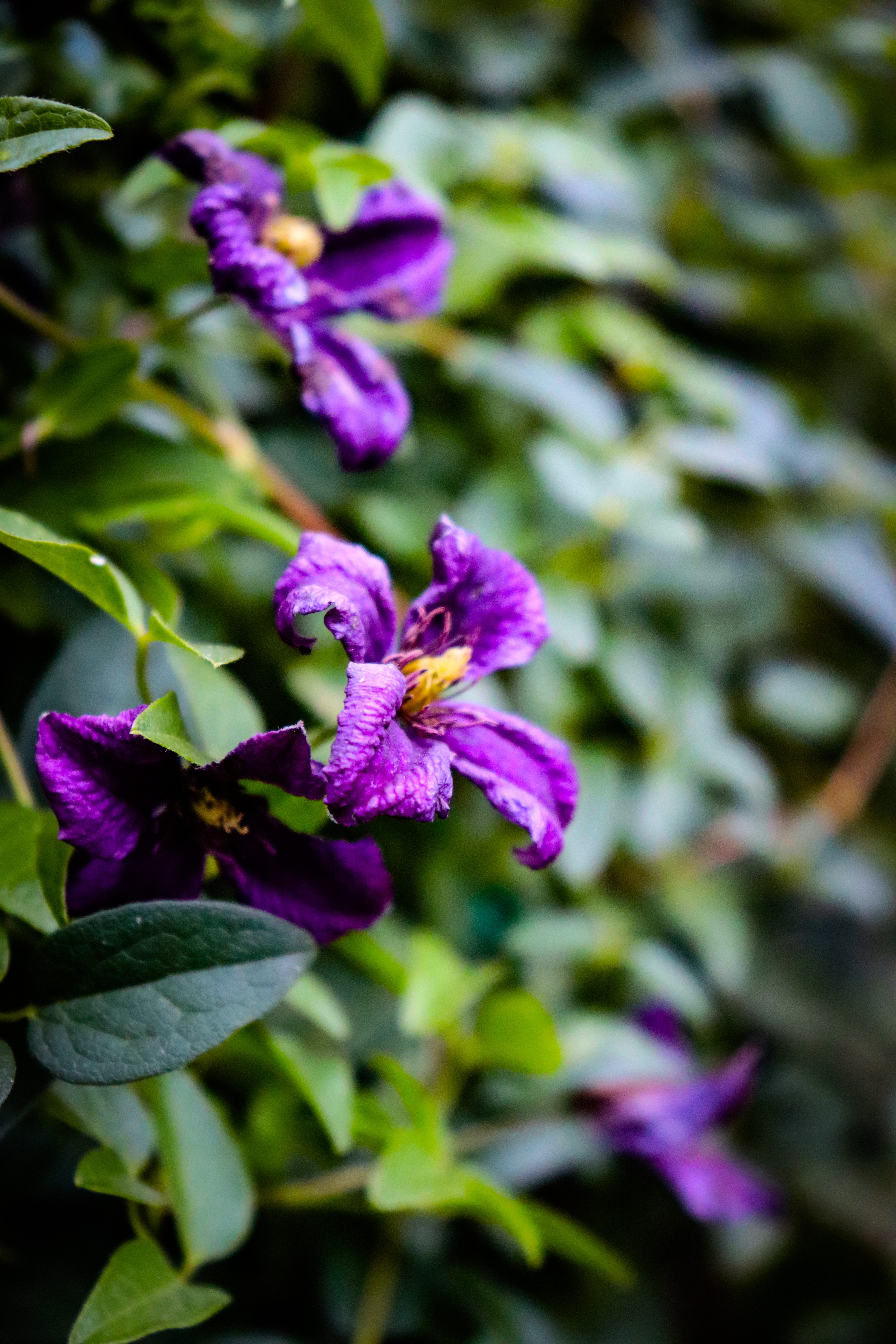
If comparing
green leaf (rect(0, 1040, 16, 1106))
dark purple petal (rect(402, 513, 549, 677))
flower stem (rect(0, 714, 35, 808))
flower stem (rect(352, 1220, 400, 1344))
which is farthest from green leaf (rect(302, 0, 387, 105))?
flower stem (rect(352, 1220, 400, 1344))

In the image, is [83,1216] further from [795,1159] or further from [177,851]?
[795,1159]

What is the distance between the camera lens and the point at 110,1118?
16.9 inches

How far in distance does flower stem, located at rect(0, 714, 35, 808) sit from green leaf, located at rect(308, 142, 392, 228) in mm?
280

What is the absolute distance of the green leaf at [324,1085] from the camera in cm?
46

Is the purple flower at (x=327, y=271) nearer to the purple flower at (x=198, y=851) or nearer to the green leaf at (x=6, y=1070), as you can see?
the purple flower at (x=198, y=851)

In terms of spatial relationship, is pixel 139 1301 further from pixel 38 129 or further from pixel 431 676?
pixel 38 129

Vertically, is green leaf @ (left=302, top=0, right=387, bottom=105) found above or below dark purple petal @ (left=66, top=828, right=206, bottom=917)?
above

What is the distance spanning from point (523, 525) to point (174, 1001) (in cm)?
50

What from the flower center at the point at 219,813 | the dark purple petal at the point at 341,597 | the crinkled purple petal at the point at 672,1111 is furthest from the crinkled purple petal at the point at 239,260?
the crinkled purple petal at the point at 672,1111

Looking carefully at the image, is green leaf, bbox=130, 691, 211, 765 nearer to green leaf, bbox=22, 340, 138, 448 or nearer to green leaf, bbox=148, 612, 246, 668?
green leaf, bbox=148, 612, 246, 668

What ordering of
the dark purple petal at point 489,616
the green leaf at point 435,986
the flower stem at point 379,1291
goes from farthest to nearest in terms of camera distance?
1. the flower stem at point 379,1291
2. the green leaf at point 435,986
3. the dark purple petal at point 489,616

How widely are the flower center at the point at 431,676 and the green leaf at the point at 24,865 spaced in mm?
141

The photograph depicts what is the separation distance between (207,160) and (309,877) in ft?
1.04

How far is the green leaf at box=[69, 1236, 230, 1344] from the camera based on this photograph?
0.37 metres
